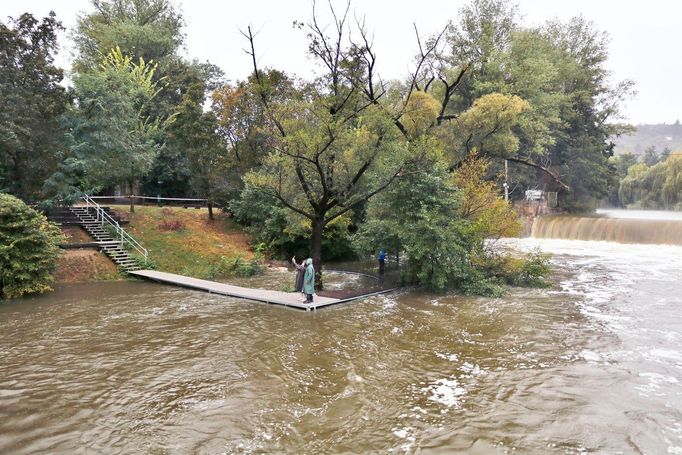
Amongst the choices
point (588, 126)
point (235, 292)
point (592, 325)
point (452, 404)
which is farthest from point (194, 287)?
point (588, 126)

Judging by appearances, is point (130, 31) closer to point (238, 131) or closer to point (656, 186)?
point (238, 131)

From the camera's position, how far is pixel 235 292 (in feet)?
51.0

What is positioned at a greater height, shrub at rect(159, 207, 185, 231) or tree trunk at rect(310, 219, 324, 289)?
shrub at rect(159, 207, 185, 231)

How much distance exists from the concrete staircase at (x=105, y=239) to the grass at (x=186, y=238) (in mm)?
1236

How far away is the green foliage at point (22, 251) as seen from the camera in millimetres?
14570

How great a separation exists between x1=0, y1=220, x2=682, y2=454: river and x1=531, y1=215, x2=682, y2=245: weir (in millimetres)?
15379

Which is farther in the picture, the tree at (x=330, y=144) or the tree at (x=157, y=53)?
the tree at (x=157, y=53)

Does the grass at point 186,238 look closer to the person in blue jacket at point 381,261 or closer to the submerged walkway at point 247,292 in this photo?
the submerged walkway at point 247,292

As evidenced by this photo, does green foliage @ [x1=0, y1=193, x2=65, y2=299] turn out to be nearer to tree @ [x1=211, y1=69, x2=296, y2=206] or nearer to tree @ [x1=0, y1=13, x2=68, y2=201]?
tree @ [x1=0, y1=13, x2=68, y2=201]

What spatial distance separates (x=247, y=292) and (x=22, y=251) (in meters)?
7.90

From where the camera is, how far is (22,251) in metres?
15.0

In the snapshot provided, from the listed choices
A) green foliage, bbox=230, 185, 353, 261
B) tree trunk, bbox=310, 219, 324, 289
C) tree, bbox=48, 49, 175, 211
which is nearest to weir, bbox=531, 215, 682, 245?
green foliage, bbox=230, 185, 353, 261

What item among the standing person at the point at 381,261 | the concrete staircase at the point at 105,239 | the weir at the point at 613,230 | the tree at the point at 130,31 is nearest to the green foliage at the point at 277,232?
the standing person at the point at 381,261

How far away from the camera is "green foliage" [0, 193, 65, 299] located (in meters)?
14.6
